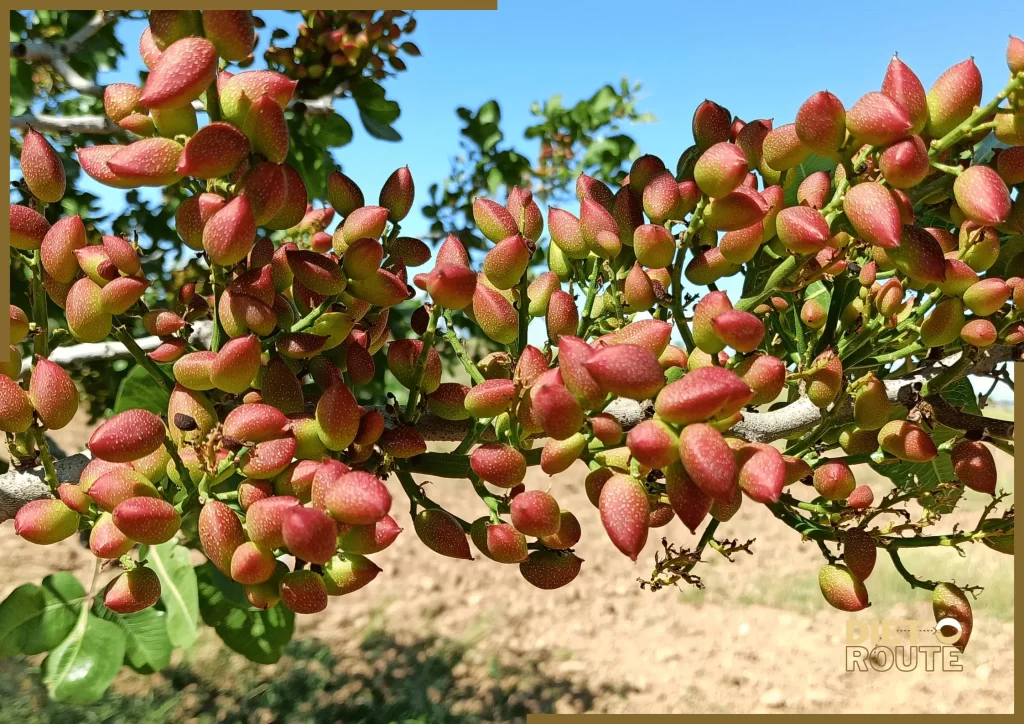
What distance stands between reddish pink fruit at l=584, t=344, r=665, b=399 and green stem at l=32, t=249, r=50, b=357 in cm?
64

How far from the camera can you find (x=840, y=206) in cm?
80

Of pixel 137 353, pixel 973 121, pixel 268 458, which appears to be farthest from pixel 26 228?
pixel 973 121

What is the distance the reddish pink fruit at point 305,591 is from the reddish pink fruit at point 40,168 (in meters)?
0.50

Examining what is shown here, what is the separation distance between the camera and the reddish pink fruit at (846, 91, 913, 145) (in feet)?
2.31

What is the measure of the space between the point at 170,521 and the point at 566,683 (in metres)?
4.14

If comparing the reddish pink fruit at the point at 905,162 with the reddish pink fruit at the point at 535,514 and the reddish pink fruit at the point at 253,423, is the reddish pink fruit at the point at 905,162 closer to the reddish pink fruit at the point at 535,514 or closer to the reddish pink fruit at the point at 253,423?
the reddish pink fruit at the point at 535,514

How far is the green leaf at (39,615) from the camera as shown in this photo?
54.2 inches

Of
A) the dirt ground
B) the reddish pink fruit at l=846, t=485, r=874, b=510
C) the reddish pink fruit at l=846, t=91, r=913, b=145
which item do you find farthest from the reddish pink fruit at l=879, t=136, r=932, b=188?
the dirt ground

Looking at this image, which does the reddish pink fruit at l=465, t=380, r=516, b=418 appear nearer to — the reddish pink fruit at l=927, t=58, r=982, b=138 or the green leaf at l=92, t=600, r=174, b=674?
the reddish pink fruit at l=927, t=58, r=982, b=138

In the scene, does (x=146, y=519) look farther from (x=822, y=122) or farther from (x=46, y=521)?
(x=822, y=122)

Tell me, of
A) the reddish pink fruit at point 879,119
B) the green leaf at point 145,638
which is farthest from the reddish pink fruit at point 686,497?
the green leaf at point 145,638

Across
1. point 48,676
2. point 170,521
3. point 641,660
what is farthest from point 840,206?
point 641,660

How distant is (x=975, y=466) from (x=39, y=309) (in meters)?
1.05

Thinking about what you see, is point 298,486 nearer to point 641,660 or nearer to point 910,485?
point 910,485
